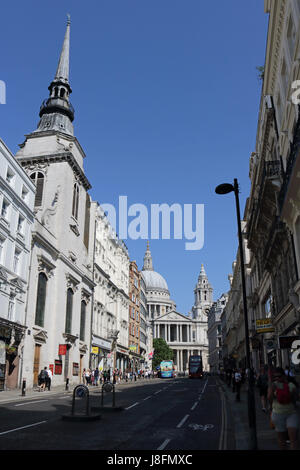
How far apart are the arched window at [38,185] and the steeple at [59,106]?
645cm

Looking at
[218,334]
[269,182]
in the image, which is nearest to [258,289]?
[269,182]

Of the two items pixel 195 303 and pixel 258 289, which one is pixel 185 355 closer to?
pixel 195 303

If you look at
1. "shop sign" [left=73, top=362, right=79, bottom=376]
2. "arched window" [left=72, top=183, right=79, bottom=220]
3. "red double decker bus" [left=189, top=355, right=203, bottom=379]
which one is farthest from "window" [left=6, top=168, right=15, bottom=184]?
"red double decker bus" [left=189, top=355, right=203, bottom=379]

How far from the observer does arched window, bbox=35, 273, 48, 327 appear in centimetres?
3662

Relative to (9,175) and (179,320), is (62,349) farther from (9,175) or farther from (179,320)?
(179,320)

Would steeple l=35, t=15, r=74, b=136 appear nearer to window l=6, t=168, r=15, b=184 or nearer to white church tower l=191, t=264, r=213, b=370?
window l=6, t=168, r=15, b=184

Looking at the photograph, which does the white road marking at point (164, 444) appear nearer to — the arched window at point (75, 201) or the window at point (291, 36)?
the window at point (291, 36)

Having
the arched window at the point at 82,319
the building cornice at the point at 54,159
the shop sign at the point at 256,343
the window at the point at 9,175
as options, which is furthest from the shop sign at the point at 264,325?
the building cornice at the point at 54,159

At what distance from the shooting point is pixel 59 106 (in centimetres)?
5131

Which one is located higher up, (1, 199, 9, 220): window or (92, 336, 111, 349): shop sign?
(1, 199, 9, 220): window

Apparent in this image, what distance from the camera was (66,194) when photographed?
145 ft

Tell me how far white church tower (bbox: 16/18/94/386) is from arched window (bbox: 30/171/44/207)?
0.11 meters
